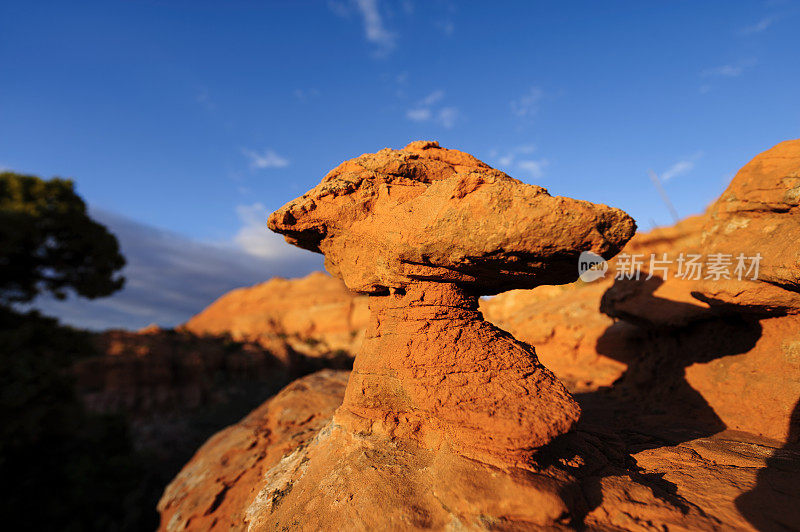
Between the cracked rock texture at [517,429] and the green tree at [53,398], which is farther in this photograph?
the green tree at [53,398]

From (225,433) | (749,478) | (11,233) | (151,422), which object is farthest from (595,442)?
(151,422)

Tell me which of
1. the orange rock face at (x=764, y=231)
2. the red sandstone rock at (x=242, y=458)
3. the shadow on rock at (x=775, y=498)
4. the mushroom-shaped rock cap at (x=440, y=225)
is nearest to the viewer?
the shadow on rock at (x=775, y=498)

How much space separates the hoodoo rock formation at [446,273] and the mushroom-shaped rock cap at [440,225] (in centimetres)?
1

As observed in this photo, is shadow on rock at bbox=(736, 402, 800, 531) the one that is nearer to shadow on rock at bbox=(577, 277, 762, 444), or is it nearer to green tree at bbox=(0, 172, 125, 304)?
shadow on rock at bbox=(577, 277, 762, 444)

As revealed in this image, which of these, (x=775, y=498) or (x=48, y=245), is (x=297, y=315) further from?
(x=775, y=498)

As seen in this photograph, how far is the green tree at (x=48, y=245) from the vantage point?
918 cm

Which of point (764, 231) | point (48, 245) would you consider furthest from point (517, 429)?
point (48, 245)

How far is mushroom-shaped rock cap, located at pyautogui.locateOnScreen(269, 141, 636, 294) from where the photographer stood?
2.77 metres

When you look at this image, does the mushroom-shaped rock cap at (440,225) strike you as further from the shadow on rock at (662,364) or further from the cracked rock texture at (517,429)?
the shadow on rock at (662,364)

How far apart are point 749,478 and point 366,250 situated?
3.74 meters

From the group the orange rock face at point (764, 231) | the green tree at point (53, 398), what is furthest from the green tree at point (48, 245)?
the orange rock face at point (764, 231)

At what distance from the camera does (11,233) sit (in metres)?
8.67

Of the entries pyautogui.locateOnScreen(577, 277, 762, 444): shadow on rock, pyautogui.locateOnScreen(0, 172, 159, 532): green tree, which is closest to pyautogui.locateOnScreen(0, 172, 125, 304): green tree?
pyautogui.locateOnScreen(0, 172, 159, 532): green tree

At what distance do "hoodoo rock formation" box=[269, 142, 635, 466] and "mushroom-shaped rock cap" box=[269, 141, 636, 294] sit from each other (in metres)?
0.01
